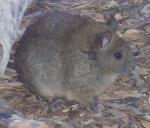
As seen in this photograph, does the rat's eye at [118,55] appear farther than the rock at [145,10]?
No

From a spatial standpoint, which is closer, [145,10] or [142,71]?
[142,71]

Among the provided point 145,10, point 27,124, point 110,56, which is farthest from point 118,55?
point 145,10

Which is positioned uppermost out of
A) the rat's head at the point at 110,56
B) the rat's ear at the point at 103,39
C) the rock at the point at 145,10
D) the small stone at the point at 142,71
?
the rock at the point at 145,10

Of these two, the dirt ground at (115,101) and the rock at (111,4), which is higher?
the rock at (111,4)

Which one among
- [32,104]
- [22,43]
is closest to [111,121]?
[32,104]

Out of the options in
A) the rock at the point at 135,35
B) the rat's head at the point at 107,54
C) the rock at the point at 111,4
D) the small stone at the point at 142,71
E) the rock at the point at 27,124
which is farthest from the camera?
the rock at the point at 111,4

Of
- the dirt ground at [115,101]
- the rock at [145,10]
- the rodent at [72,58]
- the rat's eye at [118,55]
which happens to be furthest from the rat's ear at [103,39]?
the rock at [145,10]

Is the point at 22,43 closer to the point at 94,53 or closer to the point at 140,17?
the point at 94,53

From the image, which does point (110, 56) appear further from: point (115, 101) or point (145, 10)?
point (145, 10)

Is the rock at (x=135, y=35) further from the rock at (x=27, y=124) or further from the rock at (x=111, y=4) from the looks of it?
the rock at (x=27, y=124)
